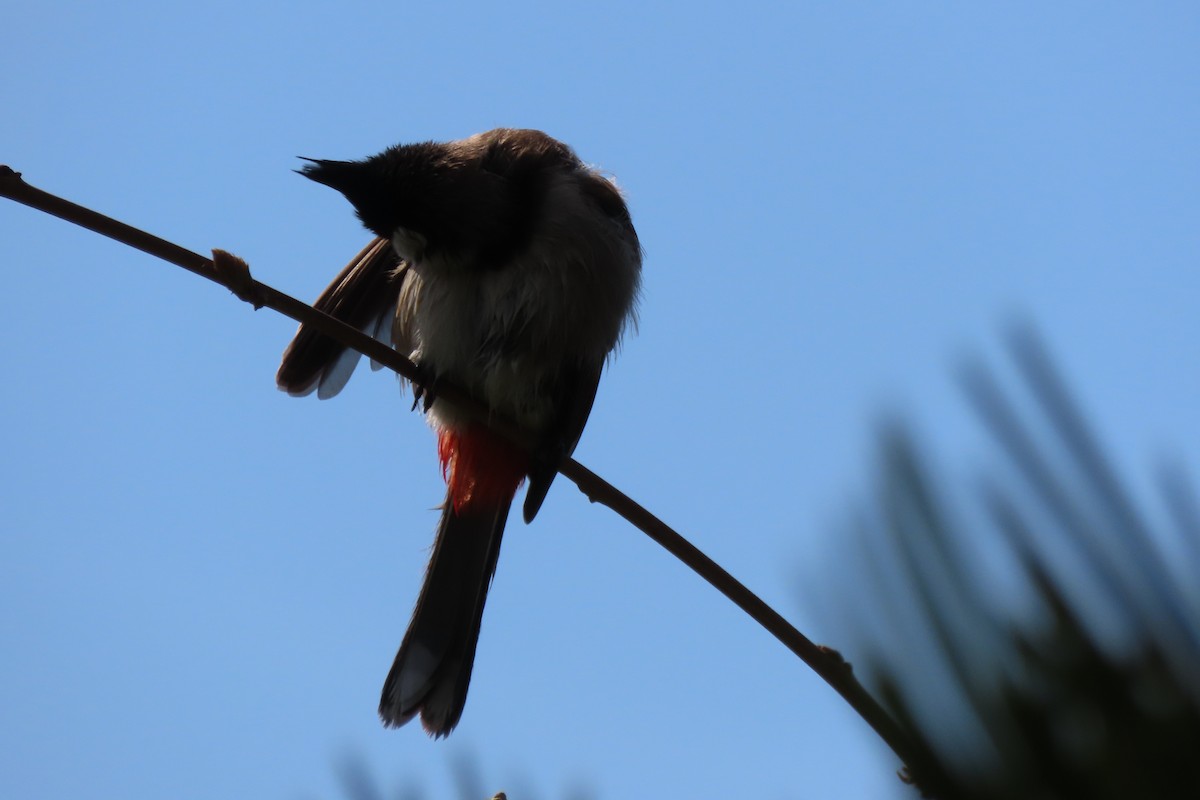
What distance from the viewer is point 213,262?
8.48 ft

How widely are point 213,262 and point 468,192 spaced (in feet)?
5.06

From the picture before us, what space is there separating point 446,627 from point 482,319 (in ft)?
4.13

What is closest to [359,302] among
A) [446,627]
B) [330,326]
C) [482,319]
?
[482,319]

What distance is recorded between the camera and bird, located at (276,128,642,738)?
13.0ft

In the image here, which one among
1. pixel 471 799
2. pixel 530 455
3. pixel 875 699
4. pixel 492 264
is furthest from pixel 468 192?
pixel 875 699

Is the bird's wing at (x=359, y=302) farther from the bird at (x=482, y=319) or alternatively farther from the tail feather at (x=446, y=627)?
the tail feather at (x=446, y=627)

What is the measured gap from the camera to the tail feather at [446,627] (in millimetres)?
4184

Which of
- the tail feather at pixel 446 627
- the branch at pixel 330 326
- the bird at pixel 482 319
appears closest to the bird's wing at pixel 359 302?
the bird at pixel 482 319

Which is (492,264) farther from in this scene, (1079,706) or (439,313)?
(1079,706)

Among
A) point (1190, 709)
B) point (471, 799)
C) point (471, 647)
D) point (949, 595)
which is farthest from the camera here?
point (471, 647)

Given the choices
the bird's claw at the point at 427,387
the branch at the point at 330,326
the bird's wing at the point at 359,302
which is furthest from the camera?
the bird's wing at the point at 359,302

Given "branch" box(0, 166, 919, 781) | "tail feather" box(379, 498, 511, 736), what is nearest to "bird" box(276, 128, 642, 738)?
"tail feather" box(379, 498, 511, 736)

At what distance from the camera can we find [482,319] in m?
3.96

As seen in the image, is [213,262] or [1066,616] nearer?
[1066,616]
